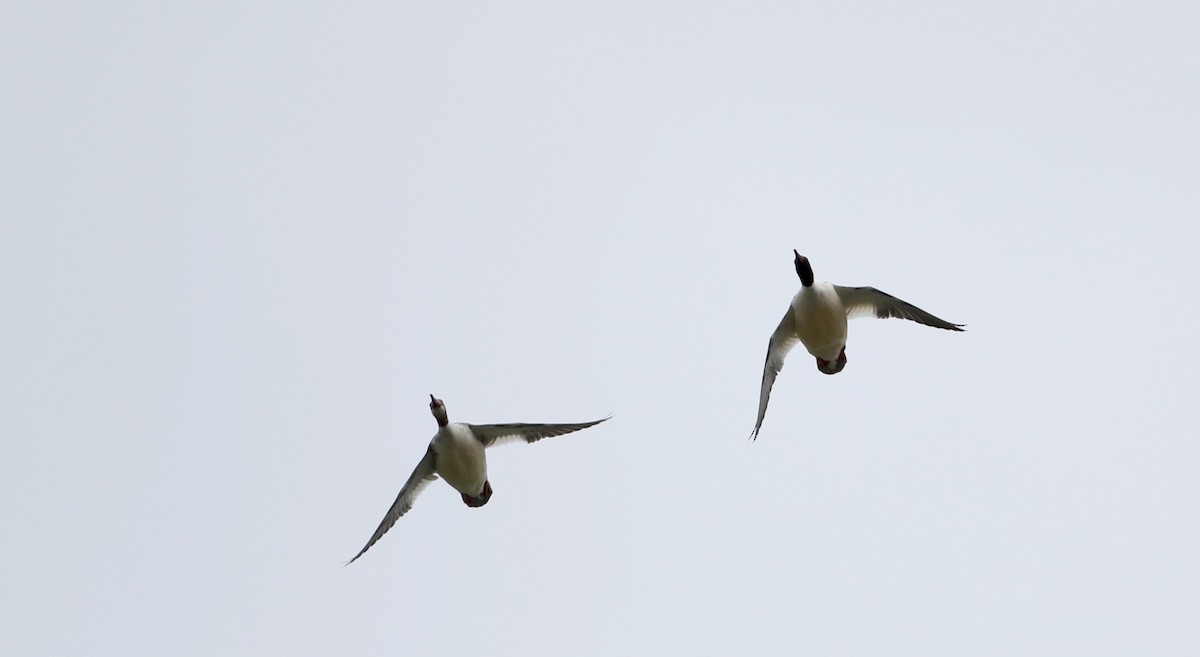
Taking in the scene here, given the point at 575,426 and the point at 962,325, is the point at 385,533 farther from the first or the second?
the point at 962,325

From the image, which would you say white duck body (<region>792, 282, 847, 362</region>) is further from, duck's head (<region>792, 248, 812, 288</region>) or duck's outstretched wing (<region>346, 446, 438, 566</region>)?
duck's outstretched wing (<region>346, 446, 438, 566</region>)

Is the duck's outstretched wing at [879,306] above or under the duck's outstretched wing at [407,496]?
above

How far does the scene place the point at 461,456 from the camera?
30422 millimetres

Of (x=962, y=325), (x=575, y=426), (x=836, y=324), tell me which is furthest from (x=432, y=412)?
(x=962, y=325)

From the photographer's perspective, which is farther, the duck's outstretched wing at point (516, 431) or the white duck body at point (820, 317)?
the duck's outstretched wing at point (516, 431)

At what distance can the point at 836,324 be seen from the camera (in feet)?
92.9

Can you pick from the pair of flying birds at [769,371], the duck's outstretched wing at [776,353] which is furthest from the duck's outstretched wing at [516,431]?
the duck's outstretched wing at [776,353]

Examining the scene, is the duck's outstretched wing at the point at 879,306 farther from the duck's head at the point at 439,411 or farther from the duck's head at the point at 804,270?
the duck's head at the point at 439,411

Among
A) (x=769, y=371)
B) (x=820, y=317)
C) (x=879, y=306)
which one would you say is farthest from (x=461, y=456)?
(x=879, y=306)

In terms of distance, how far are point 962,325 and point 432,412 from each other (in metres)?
12.1

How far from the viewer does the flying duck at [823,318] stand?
28.2 meters

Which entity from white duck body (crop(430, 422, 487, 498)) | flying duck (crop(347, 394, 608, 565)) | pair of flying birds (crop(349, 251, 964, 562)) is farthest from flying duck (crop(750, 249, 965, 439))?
white duck body (crop(430, 422, 487, 498))

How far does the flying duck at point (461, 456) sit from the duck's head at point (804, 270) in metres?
5.64

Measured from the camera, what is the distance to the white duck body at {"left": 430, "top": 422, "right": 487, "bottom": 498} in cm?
3033
